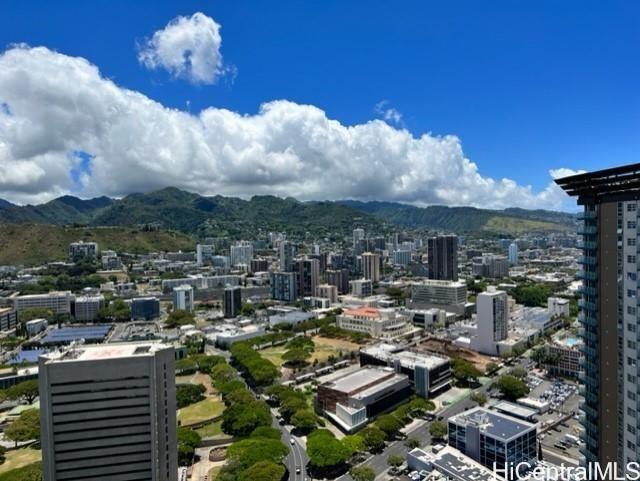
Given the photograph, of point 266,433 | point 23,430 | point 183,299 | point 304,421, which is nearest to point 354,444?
point 304,421

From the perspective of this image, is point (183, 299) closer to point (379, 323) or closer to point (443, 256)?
point (379, 323)

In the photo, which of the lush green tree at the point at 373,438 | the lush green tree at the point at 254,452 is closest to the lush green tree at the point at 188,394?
the lush green tree at the point at 254,452

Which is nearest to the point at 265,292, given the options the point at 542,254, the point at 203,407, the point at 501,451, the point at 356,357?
the point at 356,357

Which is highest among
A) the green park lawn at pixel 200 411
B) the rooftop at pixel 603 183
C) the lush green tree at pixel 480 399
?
the rooftop at pixel 603 183

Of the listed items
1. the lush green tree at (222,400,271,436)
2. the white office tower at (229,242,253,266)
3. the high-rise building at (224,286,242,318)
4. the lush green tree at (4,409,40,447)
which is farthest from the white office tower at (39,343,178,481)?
the white office tower at (229,242,253,266)

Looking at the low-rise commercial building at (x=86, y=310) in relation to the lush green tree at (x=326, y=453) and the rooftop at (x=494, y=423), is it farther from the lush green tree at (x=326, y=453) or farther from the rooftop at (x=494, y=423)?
the rooftop at (x=494, y=423)
